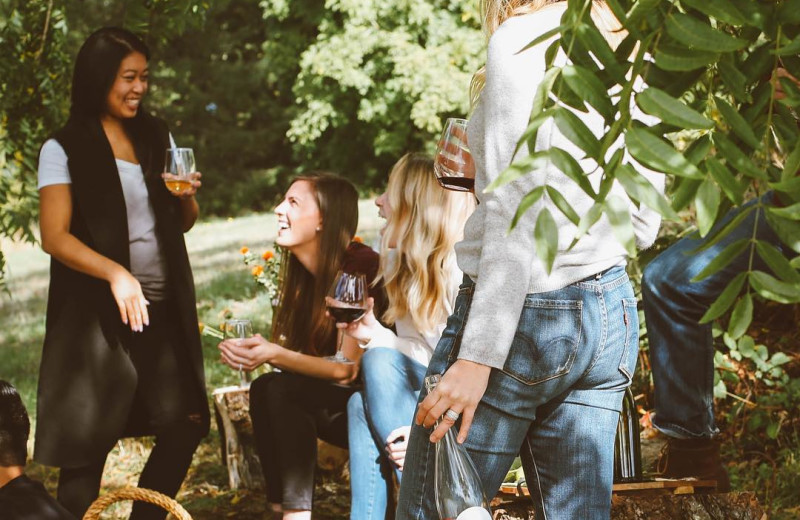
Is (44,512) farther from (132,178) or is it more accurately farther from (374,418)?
(132,178)

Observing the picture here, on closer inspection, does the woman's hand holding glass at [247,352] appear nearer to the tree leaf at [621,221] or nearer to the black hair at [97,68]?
the black hair at [97,68]

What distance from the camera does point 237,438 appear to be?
4.13 m

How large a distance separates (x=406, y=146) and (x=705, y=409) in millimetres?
18987

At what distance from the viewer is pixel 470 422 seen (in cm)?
153

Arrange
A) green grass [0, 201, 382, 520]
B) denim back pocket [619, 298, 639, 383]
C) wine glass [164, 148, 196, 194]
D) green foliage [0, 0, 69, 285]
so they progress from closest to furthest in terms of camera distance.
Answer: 1. denim back pocket [619, 298, 639, 383]
2. wine glass [164, 148, 196, 194]
3. green grass [0, 201, 382, 520]
4. green foliage [0, 0, 69, 285]

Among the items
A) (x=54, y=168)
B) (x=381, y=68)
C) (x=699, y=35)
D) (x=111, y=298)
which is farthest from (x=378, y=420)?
(x=381, y=68)

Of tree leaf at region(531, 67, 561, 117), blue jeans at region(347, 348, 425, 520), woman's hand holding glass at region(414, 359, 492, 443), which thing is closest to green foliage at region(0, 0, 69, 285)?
blue jeans at region(347, 348, 425, 520)

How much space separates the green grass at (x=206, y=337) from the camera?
4.05m

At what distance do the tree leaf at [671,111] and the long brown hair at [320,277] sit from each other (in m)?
2.59

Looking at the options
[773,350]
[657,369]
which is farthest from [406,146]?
[657,369]

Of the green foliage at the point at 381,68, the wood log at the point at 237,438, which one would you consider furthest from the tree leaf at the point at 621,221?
the green foliage at the point at 381,68

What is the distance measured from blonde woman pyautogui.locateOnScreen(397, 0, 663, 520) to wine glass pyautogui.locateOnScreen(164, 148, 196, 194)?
67.5 inches

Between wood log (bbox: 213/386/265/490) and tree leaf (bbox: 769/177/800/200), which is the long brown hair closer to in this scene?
wood log (bbox: 213/386/265/490)

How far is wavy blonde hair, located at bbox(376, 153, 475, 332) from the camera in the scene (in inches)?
121
